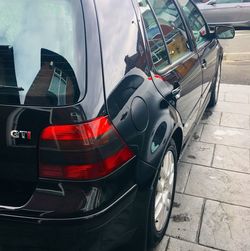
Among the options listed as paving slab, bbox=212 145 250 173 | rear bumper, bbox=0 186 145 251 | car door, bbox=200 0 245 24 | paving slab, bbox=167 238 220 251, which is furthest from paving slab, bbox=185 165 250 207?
car door, bbox=200 0 245 24

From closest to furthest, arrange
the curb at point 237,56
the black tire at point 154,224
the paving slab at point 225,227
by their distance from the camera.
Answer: the black tire at point 154,224 → the paving slab at point 225,227 → the curb at point 237,56

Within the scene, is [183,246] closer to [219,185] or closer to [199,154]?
[219,185]

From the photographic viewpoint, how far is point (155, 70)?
81.6 inches

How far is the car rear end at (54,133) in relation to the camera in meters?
1.50

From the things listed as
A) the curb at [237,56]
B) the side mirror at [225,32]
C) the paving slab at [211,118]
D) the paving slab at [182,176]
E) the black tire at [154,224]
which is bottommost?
the curb at [237,56]

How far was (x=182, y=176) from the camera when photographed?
10.5 ft

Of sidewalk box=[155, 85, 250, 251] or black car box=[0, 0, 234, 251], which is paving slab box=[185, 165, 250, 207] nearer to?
sidewalk box=[155, 85, 250, 251]

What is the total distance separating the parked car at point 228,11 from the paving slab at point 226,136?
7.61m

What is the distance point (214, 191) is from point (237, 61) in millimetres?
5451

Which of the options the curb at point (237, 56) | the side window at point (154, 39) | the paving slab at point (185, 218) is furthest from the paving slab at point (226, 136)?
the curb at point (237, 56)

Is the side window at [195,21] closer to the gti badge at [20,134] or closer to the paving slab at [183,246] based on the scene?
the paving slab at [183,246]

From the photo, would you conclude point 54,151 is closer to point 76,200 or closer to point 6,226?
point 76,200

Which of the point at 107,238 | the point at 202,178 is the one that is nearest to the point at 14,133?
the point at 107,238

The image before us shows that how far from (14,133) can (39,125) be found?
118 mm
